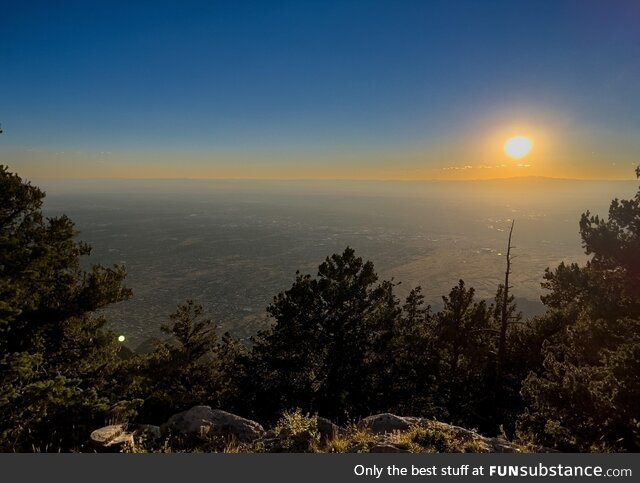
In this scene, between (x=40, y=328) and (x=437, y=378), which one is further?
(x=437, y=378)

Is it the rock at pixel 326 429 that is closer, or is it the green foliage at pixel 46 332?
the rock at pixel 326 429

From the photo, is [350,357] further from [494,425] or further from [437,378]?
[494,425]

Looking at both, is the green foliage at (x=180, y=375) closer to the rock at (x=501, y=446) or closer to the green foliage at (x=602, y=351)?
the rock at (x=501, y=446)

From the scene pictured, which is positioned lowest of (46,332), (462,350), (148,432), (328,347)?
(462,350)

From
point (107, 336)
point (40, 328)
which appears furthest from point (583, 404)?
point (40, 328)

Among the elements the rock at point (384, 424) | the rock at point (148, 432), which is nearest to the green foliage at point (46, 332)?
the rock at point (148, 432)

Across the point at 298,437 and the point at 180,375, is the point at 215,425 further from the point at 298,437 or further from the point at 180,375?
the point at 180,375

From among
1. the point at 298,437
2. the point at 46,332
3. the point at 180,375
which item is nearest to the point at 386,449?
the point at 298,437
